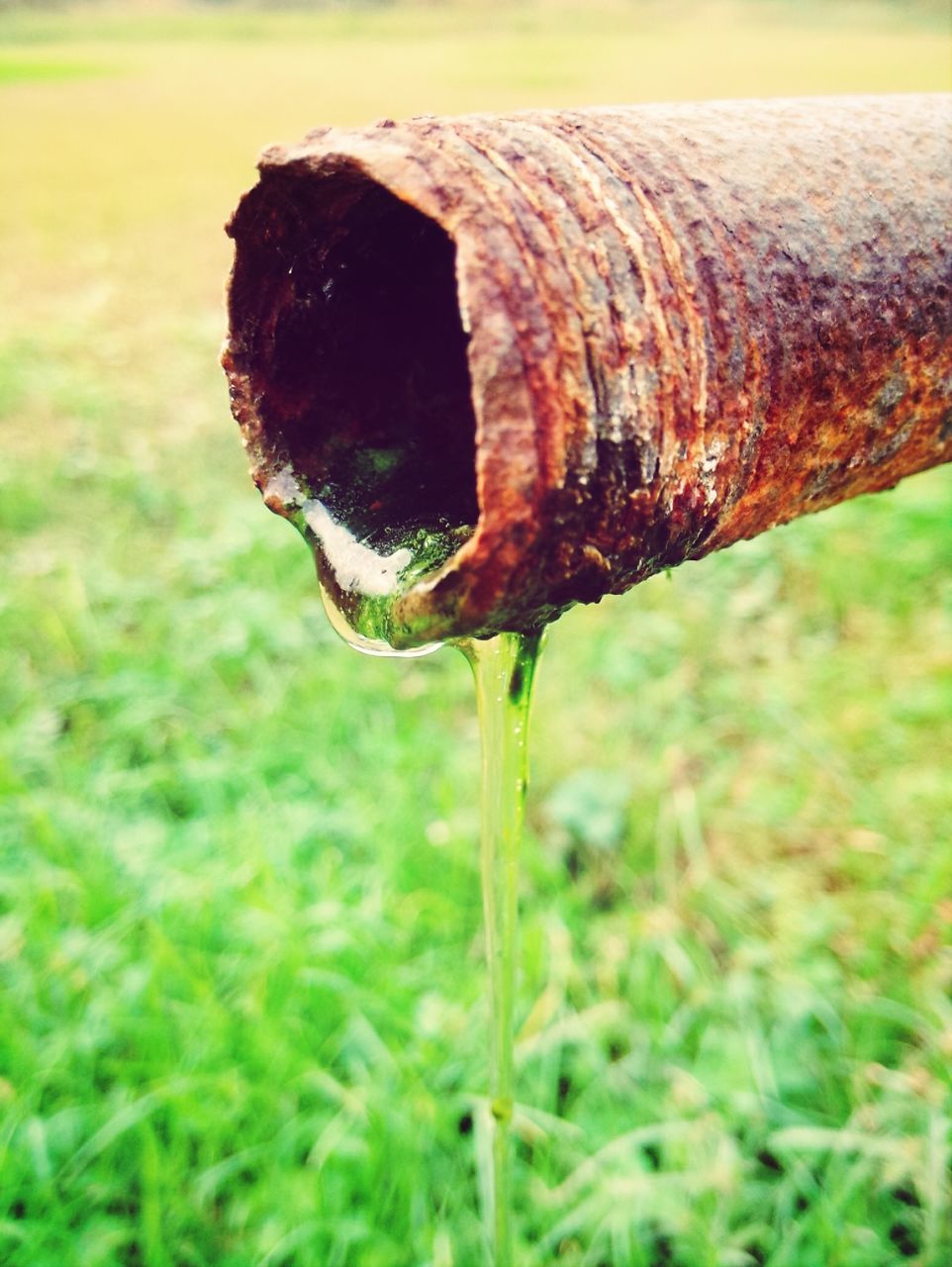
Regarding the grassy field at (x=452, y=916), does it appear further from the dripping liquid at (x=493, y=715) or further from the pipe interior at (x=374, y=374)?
the pipe interior at (x=374, y=374)

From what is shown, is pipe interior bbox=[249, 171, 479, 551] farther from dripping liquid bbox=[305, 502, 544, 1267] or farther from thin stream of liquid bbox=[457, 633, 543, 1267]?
thin stream of liquid bbox=[457, 633, 543, 1267]

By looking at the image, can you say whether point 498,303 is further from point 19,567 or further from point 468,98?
point 468,98

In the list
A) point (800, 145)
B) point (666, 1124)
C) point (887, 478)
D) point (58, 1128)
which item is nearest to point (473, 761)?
point (666, 1124)

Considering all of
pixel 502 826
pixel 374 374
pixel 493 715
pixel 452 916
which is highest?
pixel 374 374

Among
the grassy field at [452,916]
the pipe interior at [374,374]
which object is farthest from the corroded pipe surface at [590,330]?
the grassy field at [452,916]

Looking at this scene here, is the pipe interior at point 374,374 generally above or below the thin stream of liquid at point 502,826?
above

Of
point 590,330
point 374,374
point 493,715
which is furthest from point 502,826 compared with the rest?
point 590,330

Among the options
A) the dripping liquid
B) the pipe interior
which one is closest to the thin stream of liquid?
the dripping liquid

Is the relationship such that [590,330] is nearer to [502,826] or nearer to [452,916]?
[502,826]
